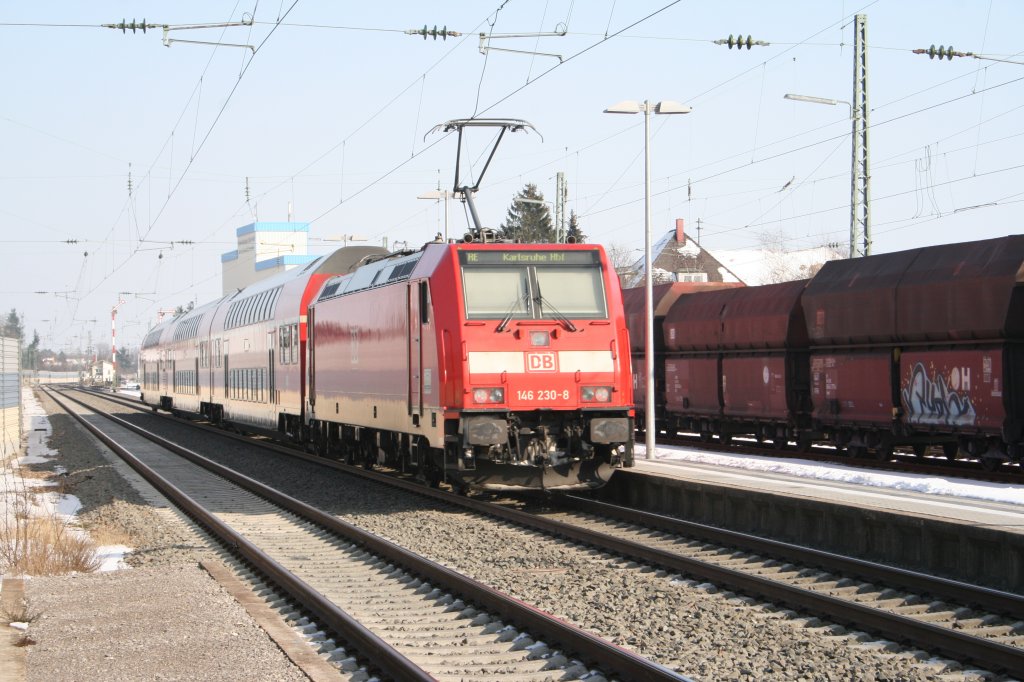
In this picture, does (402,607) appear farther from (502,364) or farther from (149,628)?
(502,364)

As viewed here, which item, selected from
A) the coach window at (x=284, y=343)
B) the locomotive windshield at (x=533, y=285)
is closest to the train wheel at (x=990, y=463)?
the locomotive windshield at (x=533, y=285)

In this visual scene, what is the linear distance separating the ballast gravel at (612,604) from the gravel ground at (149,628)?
0.04 meters

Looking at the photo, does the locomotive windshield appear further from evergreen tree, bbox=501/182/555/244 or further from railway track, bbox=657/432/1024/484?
evergreen tree, bbox=501/182/555/244

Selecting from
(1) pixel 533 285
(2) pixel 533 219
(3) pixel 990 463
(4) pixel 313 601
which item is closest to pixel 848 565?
Answer: (4) pixel 313 601

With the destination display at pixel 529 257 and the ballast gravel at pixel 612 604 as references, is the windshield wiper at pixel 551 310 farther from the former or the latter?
the ballast gravel at pixel 612 604

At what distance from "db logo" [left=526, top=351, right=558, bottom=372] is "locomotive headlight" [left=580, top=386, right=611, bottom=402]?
0.48 metres

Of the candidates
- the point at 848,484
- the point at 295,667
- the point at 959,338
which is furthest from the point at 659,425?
the point at 295,667

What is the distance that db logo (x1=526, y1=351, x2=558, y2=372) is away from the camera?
15.0 metres

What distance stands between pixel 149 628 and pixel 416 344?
8008 millimetres

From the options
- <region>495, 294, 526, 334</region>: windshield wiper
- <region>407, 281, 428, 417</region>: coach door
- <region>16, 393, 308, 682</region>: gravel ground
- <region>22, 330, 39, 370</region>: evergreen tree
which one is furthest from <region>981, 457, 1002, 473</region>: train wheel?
<region>22, 330, 39, 370</region>: evergreen tree

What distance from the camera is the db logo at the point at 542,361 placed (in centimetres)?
1496

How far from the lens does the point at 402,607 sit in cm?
984

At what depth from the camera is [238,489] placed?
19688mm

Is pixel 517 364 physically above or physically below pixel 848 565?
above
